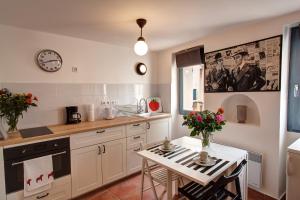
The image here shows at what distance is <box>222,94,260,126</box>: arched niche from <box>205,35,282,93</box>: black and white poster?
243 mm

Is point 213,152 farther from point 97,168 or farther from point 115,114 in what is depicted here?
point 115,114

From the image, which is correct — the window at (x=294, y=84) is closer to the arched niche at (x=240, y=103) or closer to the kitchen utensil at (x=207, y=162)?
the arched niche at (x=240, y=103)

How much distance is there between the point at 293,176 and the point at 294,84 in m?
1.06

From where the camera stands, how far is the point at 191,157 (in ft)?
5.34

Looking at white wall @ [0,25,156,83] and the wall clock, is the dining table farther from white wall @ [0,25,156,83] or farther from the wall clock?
the wall clock

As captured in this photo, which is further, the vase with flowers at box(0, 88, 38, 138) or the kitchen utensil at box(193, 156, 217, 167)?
the vase with flowers at box(0, 88, 38, 138)

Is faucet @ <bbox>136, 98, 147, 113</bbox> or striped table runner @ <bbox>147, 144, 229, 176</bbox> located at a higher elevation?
faucet @ <bbox>136, 98, 147, 113</bbox>

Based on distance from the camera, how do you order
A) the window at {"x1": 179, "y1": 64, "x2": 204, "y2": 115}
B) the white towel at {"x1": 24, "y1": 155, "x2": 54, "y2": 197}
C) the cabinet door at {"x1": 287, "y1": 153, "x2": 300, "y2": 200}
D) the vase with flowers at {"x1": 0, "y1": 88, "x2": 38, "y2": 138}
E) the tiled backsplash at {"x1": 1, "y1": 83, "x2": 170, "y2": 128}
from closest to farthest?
1. the cabinet door at {"x1": 287, "y1": 153, "x2": 300, "y2": 200}
2. the white towel at {"x1": 24, "y1": 155, "x2": 54, "y2": 197}
3. the vase with flowers at {"x1": 0, "y1": 88, "x2": 38, "y2": 138}
4. the tiled backsplash at {"x1": 1, "y1": 83, "x2": 170, "y2": 128}
5. the window at {"x1": 179, "y1": 64, "x2": 204, "y2": 115}

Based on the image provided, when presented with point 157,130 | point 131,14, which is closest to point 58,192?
point 157,130

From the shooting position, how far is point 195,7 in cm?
168

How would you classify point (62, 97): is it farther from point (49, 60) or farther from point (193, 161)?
point (193, 161)

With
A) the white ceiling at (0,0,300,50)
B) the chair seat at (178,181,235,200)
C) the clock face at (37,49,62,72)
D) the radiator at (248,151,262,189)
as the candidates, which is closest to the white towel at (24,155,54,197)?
the clock face at (37,49,62,72)

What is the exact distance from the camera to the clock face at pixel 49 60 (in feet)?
7.47

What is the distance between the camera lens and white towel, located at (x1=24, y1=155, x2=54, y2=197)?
174 cm
